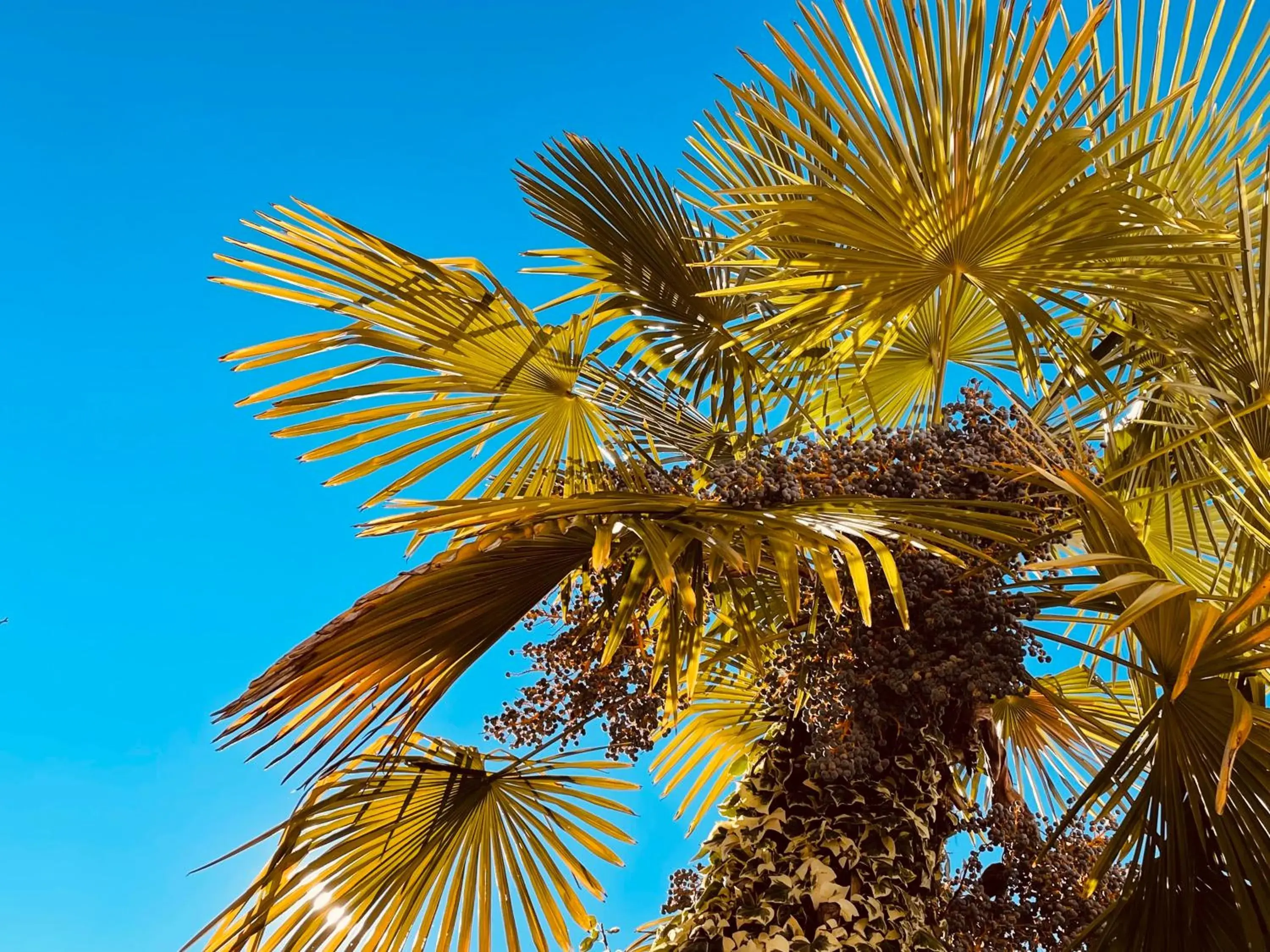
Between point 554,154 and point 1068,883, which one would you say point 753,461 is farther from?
point 1068,883

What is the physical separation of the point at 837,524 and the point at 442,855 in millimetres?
1690

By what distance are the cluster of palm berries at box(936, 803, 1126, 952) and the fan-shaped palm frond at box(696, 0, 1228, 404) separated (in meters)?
1.35

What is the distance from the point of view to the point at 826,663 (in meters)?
2.75

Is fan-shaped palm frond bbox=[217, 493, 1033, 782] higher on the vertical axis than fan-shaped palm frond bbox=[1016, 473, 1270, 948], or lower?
higher

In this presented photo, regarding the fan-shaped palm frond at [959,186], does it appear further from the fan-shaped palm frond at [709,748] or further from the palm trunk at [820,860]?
the fan-shaped palm frond at [709,748]

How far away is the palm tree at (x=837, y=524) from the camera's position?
247 cm

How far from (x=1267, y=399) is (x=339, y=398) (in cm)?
239

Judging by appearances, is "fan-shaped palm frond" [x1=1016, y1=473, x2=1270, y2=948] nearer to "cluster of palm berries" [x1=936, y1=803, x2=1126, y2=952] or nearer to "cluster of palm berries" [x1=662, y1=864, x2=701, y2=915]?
"cluster of palm berries" [x1=936, y1=803, x2=1126, y2=952]

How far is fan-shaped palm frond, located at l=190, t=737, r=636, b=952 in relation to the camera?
9.94ft

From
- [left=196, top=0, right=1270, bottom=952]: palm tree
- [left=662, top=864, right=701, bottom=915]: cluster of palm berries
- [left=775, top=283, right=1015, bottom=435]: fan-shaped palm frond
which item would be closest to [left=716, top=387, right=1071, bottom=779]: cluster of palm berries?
[left=196, top=0, right=1270, bottom=952]: palm tree

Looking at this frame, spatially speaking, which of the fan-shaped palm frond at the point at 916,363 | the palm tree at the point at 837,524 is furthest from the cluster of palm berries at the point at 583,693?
the fan-shaped palm frond at the point at 916,363

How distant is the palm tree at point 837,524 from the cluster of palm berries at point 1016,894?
1 centimetres

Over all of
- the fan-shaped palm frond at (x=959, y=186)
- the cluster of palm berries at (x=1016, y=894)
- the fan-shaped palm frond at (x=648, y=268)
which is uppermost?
the fan-shaped palm frond at (x=648, y=268)

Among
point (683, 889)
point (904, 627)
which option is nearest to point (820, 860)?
point (683, 889)
